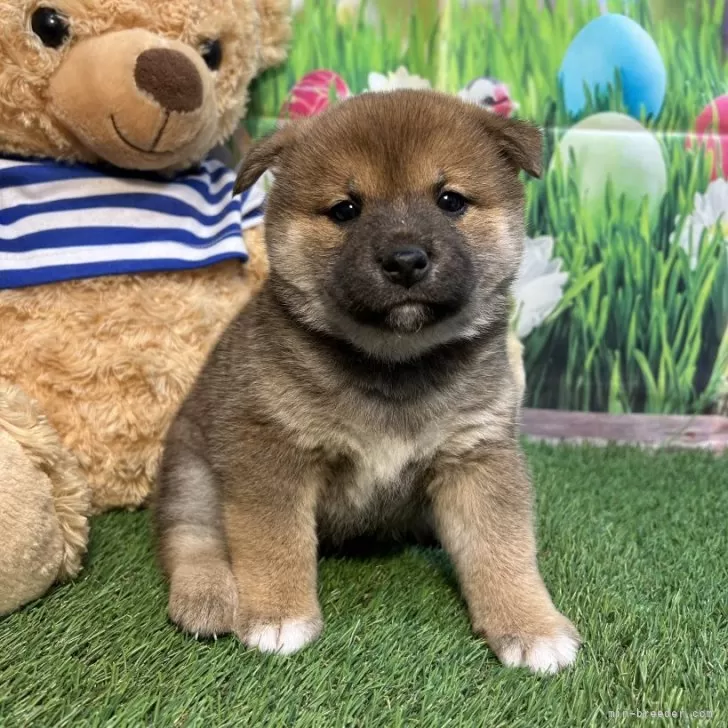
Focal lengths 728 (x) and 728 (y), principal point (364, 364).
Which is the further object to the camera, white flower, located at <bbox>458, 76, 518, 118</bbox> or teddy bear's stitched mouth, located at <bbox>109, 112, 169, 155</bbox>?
white flower, located at <bbox>458, 76, 518, 118</bbox>

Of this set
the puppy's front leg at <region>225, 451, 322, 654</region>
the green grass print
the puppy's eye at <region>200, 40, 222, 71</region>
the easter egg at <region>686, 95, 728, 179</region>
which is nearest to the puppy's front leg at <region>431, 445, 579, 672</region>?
the puppy's front leg at <region>225, 451, 322, 654</region>

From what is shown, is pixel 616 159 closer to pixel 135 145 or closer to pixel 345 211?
pixel 345 211

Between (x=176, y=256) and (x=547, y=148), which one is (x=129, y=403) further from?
(x=547, y=148)

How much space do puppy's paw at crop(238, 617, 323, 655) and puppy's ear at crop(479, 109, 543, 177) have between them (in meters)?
1.20

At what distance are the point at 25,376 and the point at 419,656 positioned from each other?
1.40 metres

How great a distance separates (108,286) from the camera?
2.27 metres

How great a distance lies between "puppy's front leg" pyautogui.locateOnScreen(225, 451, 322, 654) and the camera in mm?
1655

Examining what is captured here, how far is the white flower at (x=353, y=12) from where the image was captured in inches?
111

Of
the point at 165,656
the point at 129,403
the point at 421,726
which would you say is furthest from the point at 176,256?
the point at 421,726

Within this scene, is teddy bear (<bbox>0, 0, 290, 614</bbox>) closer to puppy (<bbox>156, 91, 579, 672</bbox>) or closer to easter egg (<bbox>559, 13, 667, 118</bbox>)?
puppy (<bbox>156, 91, 579, 672</bbox>)

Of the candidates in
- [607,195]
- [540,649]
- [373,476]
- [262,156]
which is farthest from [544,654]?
[607,195]

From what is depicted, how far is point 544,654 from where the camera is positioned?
1.56 metres

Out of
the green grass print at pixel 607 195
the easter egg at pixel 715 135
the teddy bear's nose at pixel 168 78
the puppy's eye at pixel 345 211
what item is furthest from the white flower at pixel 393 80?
the puppy's eye at pixel 345 211

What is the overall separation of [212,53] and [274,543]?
5.22 ft
